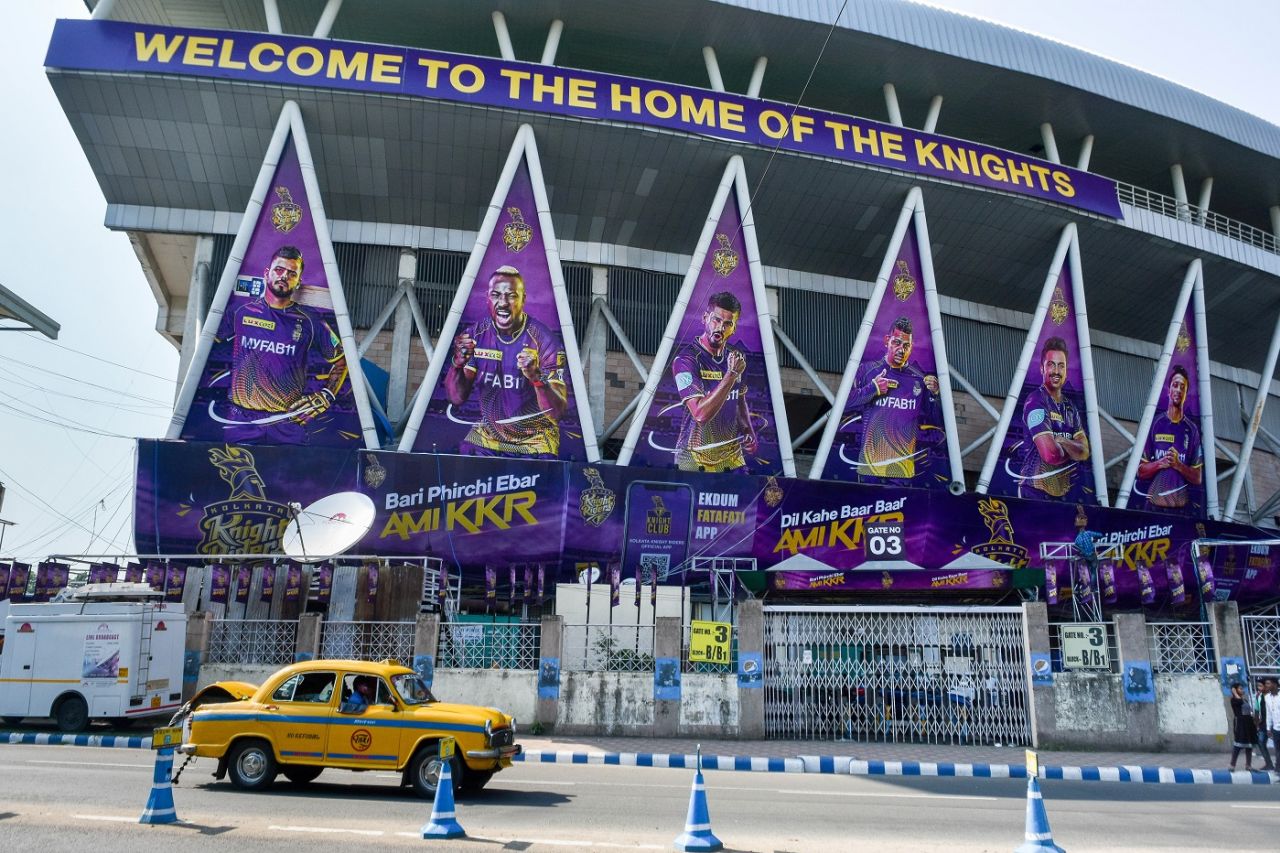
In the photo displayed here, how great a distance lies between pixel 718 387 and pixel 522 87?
1103 centimetres

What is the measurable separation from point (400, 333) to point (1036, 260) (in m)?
24.2

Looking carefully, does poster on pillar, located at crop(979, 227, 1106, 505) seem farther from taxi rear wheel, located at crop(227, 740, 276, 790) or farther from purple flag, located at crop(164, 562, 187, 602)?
taxi rear wheel, located at crop(227, 740, 276, 790)

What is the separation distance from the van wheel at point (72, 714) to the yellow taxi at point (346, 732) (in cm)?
820

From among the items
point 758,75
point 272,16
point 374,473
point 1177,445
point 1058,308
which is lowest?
point 374,473

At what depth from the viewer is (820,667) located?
1758 centimetres

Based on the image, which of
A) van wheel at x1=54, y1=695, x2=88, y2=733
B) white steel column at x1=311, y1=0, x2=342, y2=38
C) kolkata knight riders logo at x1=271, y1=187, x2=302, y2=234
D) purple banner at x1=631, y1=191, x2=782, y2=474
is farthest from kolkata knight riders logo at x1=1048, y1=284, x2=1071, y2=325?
van wheel at x1=54, y1=695, x2=88, y2=733

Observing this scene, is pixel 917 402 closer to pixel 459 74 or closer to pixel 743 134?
pixel 743 134

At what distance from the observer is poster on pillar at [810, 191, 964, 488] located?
29.7 m

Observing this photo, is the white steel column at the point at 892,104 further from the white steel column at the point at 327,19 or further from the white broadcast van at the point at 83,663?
the white broadcast van at the point at 83,663

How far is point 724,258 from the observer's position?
29844 mm

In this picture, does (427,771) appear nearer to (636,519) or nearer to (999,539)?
(636,519)

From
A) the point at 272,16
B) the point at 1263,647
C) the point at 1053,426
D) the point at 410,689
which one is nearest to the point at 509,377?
the point at 272,16

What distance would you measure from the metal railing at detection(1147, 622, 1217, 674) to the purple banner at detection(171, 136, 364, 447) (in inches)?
845

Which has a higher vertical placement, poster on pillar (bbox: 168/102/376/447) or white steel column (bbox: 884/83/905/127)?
white steel column (bbox: 884/83/905/127)
